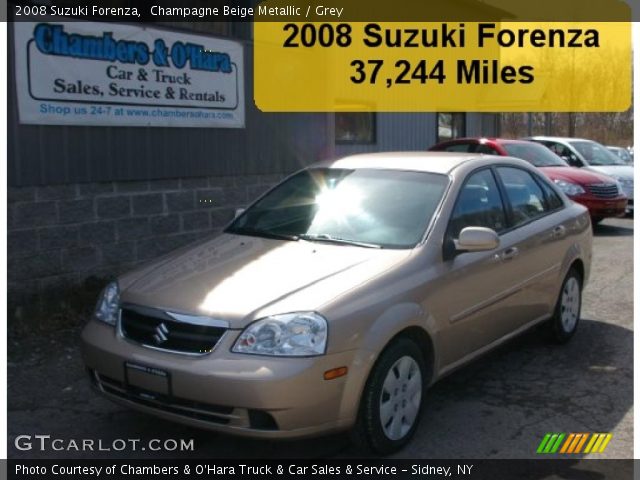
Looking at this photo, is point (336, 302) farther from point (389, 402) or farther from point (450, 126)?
point (450, 126)

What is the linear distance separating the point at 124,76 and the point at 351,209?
3.66 metres

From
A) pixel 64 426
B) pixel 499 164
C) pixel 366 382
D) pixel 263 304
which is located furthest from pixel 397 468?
pixel 499 164

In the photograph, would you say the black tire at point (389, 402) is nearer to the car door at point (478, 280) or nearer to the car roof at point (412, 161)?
the car door at point (478, 280)

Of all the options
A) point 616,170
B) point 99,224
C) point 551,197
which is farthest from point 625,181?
point 99,224

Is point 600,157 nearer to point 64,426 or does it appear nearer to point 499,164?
point 499,164

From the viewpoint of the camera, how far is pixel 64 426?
4.38 meters

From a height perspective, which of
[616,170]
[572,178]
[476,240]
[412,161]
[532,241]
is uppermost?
[412,161]

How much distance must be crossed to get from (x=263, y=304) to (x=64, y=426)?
1.63 metres

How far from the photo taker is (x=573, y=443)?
4113mm

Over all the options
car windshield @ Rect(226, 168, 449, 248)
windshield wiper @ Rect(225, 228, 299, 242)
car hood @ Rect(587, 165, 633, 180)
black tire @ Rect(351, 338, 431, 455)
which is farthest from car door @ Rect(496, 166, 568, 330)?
car hood @ Rect(587, 165, 633, 180)

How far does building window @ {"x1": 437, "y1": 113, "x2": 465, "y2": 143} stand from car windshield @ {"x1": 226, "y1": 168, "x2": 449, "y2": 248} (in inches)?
459

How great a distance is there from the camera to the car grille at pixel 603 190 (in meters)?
11.9

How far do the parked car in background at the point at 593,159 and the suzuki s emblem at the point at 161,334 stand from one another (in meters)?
11.5

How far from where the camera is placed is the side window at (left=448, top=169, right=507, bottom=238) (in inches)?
184
